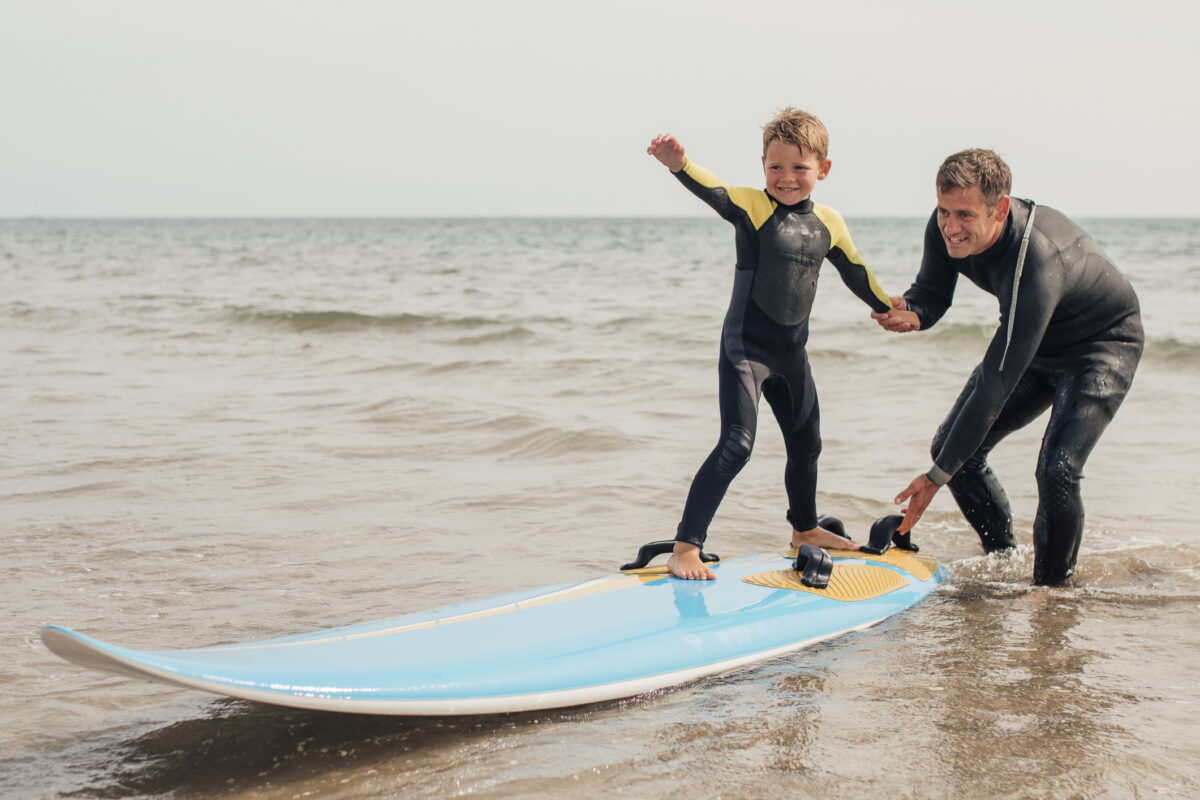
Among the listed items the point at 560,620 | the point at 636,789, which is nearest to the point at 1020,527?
the point at 560,620

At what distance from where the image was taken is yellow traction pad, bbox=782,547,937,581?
4562mm

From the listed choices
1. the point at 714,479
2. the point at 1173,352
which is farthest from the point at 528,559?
the point at 1173,352

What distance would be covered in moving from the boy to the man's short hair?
49cm

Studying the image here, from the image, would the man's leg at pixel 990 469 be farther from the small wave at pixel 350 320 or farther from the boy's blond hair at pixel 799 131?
the small wave at pixel 350 320

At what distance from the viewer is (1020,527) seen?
587cm

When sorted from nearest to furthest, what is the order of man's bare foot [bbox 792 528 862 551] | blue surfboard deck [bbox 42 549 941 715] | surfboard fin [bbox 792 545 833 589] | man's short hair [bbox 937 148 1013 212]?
blue surfboard deck [bbox 42 549 941 715] → man's short hair [bbox 937 148 1013 212] → surfboard fin [bbox 792 545 833 589] → man's bare foot [bbox 792 528 862 551]

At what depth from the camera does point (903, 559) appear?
466cm

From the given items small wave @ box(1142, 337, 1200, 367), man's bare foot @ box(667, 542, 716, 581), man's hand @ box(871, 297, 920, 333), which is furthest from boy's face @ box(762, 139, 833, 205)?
small wave @ box(1142, 337, 1200, 367)

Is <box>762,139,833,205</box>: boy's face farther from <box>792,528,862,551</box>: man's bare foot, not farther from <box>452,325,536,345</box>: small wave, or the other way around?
<box>452,325,536,345</box>: small wave

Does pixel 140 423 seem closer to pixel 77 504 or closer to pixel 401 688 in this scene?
pixel 77 504

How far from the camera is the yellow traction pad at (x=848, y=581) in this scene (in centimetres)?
417

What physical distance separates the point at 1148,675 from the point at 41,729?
3.62m

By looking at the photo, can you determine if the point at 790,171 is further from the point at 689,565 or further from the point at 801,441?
the point at 689,565

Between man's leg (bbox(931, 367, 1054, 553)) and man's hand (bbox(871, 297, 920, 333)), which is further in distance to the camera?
man's leg (bbox(931, 367, 1054, 553))
